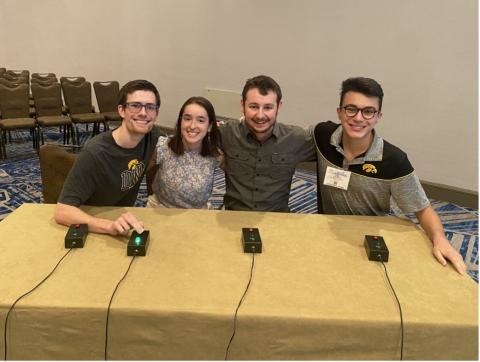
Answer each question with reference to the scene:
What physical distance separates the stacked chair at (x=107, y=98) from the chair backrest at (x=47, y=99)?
56cm

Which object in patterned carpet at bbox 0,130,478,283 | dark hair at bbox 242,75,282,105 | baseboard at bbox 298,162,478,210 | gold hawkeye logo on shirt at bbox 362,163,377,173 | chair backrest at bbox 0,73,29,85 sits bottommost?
patterned carpet at bbox 0,130,478,283

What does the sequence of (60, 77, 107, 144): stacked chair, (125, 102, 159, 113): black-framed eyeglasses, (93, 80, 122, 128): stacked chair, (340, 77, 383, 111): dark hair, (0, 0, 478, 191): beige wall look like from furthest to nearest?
(93, 80, 122, 128): stacked chair → (60, 77, 107, 144): stacked chair → (0, 0, 478, 191): beige wall → (125, 102, 159, 113): black-framed eyeglasses → (340, 77, 383, 111): dark hair

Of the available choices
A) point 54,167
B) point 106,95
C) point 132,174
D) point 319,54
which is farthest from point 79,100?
point 132,174

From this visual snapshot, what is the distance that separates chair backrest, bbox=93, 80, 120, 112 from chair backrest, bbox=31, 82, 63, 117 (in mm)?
554

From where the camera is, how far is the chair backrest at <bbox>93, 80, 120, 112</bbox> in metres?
6.18

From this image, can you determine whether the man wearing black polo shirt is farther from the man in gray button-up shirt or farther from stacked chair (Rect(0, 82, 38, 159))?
stacked chair (Rect(0, 82, 38, 159))

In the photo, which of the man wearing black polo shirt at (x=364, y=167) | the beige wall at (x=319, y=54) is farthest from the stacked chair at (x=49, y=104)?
the man wearing black polo shirt at (x=364, y=167)

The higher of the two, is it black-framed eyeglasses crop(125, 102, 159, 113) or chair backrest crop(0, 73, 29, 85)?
black-framed eyeglasses crop(125, 102, 159, 113)

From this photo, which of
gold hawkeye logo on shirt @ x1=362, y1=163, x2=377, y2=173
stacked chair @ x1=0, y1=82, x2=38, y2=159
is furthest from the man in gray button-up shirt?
stacked chair @ x1=0, y1=82, x2=38, y2=159

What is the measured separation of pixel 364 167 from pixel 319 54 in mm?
3363

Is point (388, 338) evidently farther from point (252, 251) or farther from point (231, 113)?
point (231, 113)

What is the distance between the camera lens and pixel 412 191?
5.74 feet

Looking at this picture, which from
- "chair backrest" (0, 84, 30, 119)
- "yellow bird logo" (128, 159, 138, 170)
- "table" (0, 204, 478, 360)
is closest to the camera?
"table" (0, 204, 478, 360)

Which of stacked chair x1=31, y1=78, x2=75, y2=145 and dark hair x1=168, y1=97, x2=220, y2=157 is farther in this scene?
stacked chair x1=31, y1=78, x2=75, y2=145
